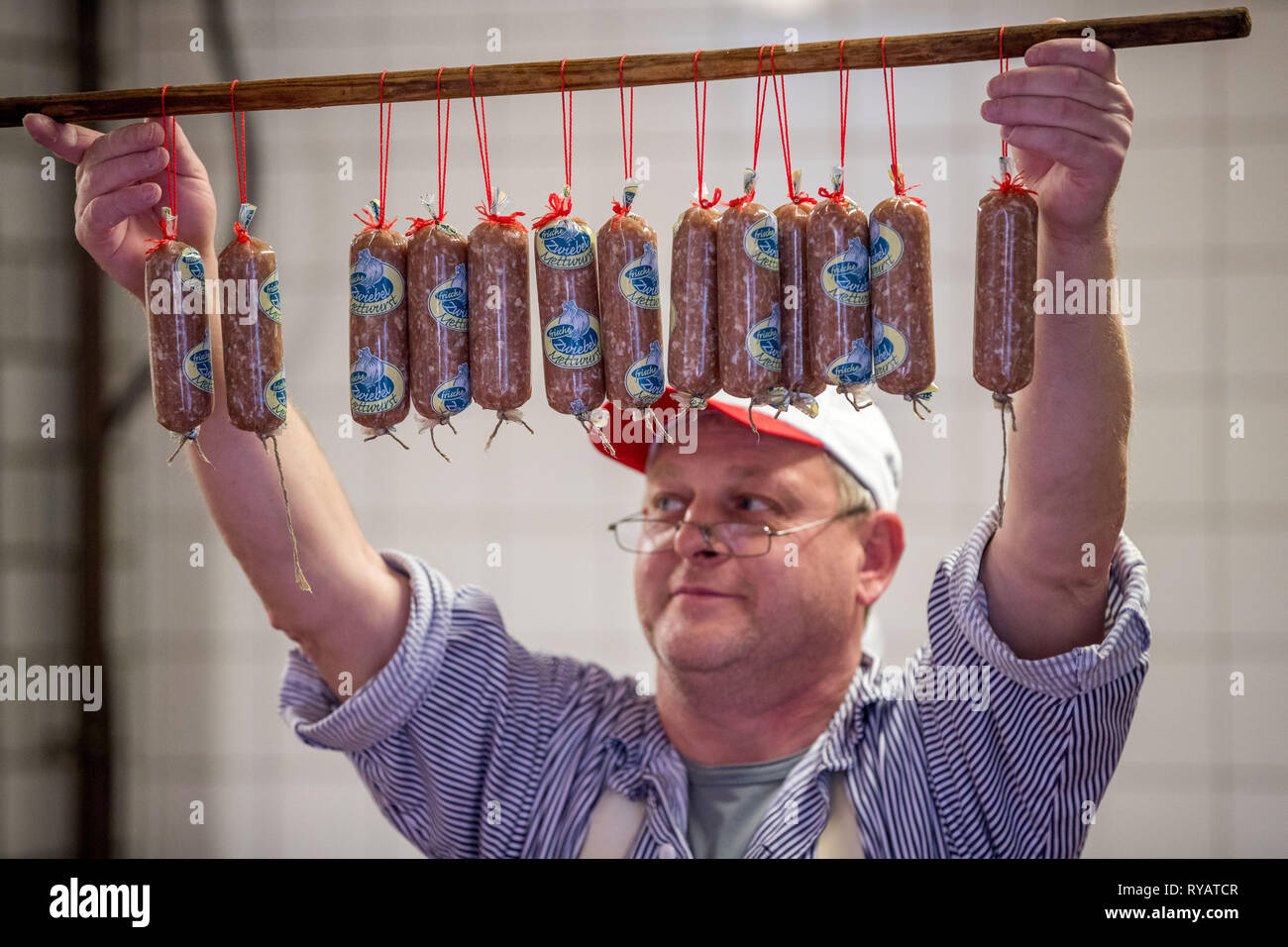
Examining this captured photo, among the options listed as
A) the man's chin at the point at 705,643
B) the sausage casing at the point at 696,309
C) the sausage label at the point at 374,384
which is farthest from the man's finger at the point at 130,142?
the man's chin at the point at 705,643

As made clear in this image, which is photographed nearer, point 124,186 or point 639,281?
point 639,281

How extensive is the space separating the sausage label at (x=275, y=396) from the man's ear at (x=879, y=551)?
140 centimetres

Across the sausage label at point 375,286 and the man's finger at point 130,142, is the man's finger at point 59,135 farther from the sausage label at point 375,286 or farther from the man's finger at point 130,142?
the sausage label at point 375,286

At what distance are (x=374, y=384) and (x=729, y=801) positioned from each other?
127cm

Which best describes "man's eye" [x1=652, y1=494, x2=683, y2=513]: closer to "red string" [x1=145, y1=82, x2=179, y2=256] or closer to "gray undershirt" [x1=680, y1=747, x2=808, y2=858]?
"gray undershirt" [x1=680, y1=747, x2=808, y2=858]

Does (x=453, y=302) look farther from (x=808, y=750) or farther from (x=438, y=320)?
(x=808, y=750)

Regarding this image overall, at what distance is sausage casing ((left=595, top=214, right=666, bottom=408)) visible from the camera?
6.40 feet

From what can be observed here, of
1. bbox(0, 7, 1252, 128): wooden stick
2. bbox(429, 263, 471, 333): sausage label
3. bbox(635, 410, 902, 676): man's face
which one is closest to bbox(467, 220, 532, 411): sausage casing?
bbox(429, 263, 471, 333): sausage label

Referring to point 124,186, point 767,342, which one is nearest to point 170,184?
point 124,186

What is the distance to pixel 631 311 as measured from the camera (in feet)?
6.39

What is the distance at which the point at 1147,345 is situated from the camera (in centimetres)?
349

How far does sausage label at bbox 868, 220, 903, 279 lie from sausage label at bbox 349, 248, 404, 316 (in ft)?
2.81

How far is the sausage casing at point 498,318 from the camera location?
200 centimetres

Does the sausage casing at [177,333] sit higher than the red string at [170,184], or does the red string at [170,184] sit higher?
the red string at [170,184]
